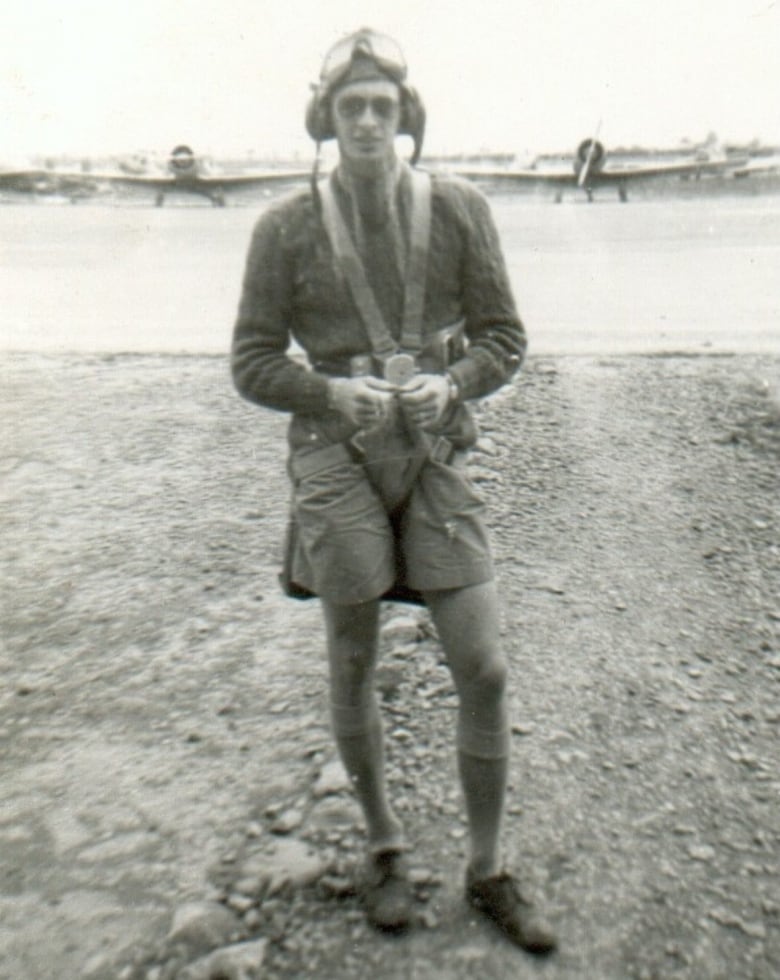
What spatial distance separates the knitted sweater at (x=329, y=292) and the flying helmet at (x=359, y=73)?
16 cm

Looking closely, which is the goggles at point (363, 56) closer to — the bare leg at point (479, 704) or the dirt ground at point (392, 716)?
the bare leg at point (479, 704)

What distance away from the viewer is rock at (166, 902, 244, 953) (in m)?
2.62

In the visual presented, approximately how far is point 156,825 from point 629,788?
4.44 feet

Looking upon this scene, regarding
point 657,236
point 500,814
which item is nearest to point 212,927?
point 500,814

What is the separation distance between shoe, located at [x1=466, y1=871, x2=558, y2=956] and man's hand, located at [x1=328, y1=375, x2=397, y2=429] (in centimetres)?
117

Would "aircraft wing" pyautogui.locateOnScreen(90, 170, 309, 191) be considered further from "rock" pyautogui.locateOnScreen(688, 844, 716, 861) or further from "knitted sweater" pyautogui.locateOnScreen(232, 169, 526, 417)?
"rock" pyautogui.locateOnScreen(688, 844, 716, 861)

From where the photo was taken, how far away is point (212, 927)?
8.74ft

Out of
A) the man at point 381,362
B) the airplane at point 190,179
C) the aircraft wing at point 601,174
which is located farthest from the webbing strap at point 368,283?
the airplane at point 190,179

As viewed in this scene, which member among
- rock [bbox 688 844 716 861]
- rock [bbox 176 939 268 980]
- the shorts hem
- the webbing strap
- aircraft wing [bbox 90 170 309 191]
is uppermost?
the webbing strap

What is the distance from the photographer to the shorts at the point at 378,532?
2432 millimetres

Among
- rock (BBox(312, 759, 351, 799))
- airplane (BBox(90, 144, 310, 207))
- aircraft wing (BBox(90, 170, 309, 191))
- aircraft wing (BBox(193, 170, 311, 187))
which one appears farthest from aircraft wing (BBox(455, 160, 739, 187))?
rock (BBox(312, 759, 351, 799))

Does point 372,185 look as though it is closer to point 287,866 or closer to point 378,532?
point 378,532

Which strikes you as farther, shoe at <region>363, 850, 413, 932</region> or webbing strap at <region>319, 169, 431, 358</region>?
shoe at <region>363, 850, 413, 932</region>

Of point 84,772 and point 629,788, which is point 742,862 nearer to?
point 629,788
